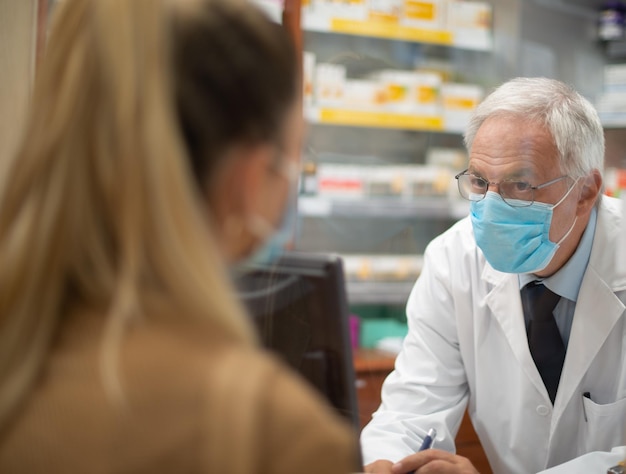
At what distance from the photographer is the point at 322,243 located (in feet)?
12.0

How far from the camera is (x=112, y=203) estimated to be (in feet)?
2.23

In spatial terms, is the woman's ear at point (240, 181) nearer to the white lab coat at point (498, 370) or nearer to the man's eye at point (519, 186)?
the white lab coat at point (498, 370)

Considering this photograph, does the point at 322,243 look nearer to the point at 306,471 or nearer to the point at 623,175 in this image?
the point at 623,175

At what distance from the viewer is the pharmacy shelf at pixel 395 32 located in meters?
3.29

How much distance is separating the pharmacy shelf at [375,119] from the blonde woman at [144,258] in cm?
255

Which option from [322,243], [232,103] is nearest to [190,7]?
[232,103]

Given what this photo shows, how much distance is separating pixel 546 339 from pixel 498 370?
0.15m

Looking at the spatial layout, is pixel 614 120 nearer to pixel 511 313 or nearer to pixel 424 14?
pixel 424 14

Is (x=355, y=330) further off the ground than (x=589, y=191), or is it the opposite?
(x=589, y=191)

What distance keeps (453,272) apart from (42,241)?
141 centimetres

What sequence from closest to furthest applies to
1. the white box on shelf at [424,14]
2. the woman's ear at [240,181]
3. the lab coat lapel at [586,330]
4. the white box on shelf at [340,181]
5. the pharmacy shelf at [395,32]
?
the woman's ear at [240,181], the lab coat lapel at [586,330], the pharmacy shelf at [395,32], the white box on shelf at [340,181], the white box on shelf at [424,14]

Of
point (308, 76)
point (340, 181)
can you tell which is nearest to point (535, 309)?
point (340, 181)

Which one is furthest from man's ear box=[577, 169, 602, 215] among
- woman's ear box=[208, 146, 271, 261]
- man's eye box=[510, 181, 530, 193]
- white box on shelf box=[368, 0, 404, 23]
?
white box on shelf box=[368, 0, 404, 23]

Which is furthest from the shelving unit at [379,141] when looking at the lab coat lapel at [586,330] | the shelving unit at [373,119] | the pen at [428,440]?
the pen at [428,440]
